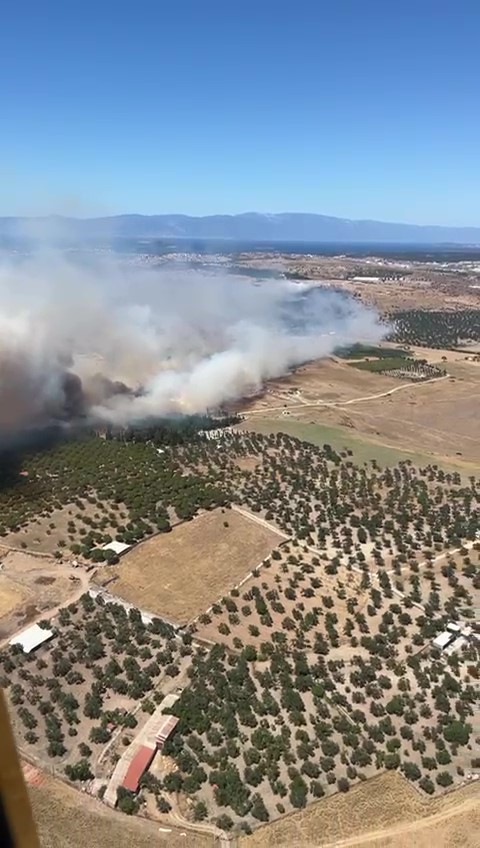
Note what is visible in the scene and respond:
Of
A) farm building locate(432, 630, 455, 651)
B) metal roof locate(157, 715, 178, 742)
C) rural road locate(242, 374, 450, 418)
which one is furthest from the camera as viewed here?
rural road locate(242, 374, 450, 418)

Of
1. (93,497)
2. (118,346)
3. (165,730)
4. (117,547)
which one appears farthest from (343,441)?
(165,730)

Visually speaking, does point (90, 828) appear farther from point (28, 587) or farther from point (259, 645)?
point (28, 587)

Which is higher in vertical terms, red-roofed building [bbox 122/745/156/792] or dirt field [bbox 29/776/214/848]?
red-roofed building [bbox 122/745/156/792]

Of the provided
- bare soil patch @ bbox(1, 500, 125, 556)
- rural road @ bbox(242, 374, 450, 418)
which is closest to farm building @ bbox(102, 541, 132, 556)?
bare soil patch @ bbox(1, 500, 125, 556)

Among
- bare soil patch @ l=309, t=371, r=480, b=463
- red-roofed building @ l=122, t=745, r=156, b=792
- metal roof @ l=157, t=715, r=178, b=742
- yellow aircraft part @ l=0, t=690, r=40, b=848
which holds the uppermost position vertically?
yellow aircraft part @ l=0, t=690, r=40, b=848

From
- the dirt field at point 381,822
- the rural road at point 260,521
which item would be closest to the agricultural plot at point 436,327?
the rural road at point 260,521

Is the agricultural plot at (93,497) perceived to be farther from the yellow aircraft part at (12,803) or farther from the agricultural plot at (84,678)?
the yellow aircraft part at (12,803)

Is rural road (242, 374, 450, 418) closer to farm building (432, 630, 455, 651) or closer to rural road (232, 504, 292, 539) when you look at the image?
rural road (232, 504, 292, 539)
